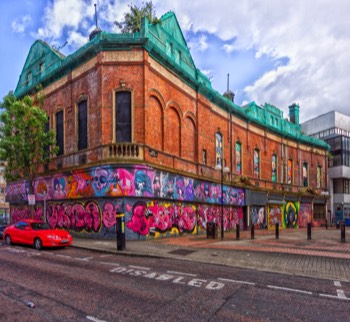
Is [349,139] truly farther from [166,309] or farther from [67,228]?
[166,309]

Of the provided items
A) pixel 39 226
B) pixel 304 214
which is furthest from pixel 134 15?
pixel 304 214

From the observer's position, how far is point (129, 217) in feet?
53.5

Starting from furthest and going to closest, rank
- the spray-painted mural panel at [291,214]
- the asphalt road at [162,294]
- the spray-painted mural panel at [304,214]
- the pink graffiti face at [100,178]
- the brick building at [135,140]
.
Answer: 1. the spray-painted mural panel at [304,214]
2. the spray-painted mural panel at [291,214]
3. the brick building at [135,140]
4. the pink graffiti face at [100,178]
5. the asphalt road at [162,294]

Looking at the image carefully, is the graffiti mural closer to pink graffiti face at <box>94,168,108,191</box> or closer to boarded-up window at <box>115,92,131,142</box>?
boarded-up window at <box>115,92,131,142</box>

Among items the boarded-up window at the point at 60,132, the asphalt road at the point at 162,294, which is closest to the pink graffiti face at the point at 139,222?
the asphalt road at the point at 162,294

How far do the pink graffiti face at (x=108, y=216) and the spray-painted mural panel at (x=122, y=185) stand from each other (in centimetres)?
69

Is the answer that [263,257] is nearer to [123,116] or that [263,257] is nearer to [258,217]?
[123,116]

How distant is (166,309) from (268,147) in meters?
30.4

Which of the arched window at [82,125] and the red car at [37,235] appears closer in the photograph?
the red car at [37,235]

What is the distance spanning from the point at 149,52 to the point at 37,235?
12.0 m

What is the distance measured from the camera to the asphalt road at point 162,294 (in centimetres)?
513

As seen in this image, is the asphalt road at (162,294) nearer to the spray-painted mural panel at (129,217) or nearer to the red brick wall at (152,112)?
the spray-painted mural panel at (129,217)

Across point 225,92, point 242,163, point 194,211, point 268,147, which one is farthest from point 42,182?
point 268,147

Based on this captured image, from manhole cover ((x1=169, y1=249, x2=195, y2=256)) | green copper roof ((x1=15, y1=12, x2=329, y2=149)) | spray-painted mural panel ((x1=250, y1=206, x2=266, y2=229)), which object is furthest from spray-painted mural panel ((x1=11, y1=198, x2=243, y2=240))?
spray-painted mural panel ((x1=250, y1=206, x2=266, y2=229))
